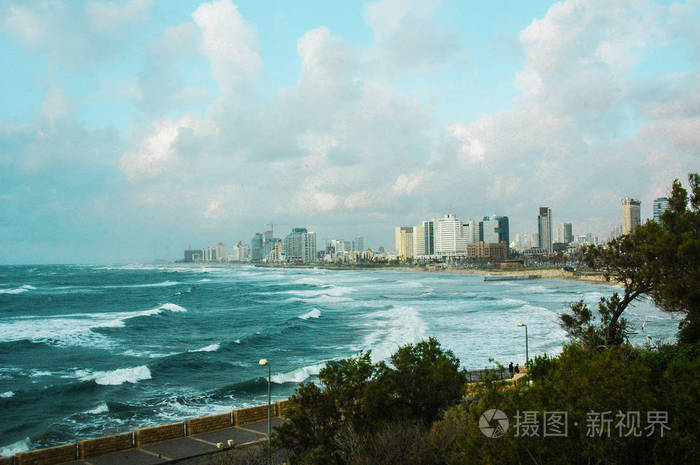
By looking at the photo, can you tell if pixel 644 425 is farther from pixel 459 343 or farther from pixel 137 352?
pixel 137 352

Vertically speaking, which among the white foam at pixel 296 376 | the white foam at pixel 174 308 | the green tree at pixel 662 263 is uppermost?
the green tree at pixel 662 263

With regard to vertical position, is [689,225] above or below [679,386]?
above

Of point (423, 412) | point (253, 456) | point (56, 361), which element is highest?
point (423, 412)

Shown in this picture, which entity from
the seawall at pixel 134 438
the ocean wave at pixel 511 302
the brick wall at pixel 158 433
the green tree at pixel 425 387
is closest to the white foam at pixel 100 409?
the seawall at pixel 134 438

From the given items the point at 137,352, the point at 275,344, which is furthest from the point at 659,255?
the point at 137,352

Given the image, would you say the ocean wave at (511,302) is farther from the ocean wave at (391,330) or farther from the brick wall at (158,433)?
the brick wall at (158,433)

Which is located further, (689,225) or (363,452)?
(689,225)

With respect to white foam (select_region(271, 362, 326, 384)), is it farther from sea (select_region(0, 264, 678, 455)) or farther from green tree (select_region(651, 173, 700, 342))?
green tree (select_region(651, 173, 700, 342))
